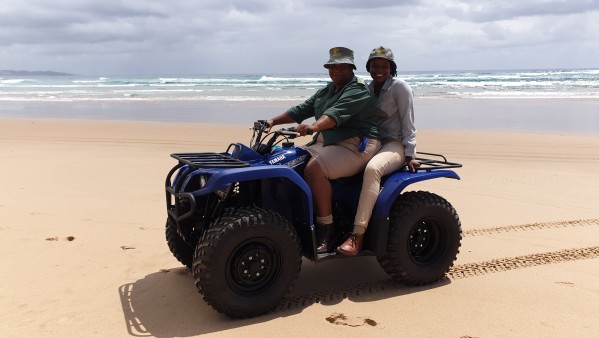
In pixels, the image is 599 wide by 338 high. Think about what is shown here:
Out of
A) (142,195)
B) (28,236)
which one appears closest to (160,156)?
(142,195)

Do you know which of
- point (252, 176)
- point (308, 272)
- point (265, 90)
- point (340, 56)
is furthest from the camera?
point (265, 90)

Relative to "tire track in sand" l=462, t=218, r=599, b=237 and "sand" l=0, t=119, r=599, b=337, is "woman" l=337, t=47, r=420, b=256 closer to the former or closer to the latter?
"sand" l=0, t=119, r=599, b=337

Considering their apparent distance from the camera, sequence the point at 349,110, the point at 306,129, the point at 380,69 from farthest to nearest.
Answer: the point at 380,69
the point at 349,110
the point at 306,129

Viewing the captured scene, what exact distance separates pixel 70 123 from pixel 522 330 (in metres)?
15.8

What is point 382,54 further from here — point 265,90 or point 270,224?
point 265,90

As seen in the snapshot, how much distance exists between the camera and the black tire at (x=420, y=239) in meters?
4.24

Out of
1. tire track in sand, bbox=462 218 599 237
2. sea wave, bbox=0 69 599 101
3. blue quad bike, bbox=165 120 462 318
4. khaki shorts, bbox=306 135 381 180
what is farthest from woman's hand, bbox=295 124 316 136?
sea wave, bbox=0 69 599 101

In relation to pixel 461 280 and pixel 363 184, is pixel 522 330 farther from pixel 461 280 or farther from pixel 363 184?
pixel 363 184

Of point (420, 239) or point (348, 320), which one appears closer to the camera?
point (348, 320)

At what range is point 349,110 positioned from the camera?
13.3ft

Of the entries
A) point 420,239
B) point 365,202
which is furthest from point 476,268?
point 365,202

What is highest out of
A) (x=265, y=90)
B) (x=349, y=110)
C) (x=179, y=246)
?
(x=349, y=110)

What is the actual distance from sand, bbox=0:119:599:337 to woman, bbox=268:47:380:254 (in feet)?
2.18

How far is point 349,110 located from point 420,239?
4.27 feet
